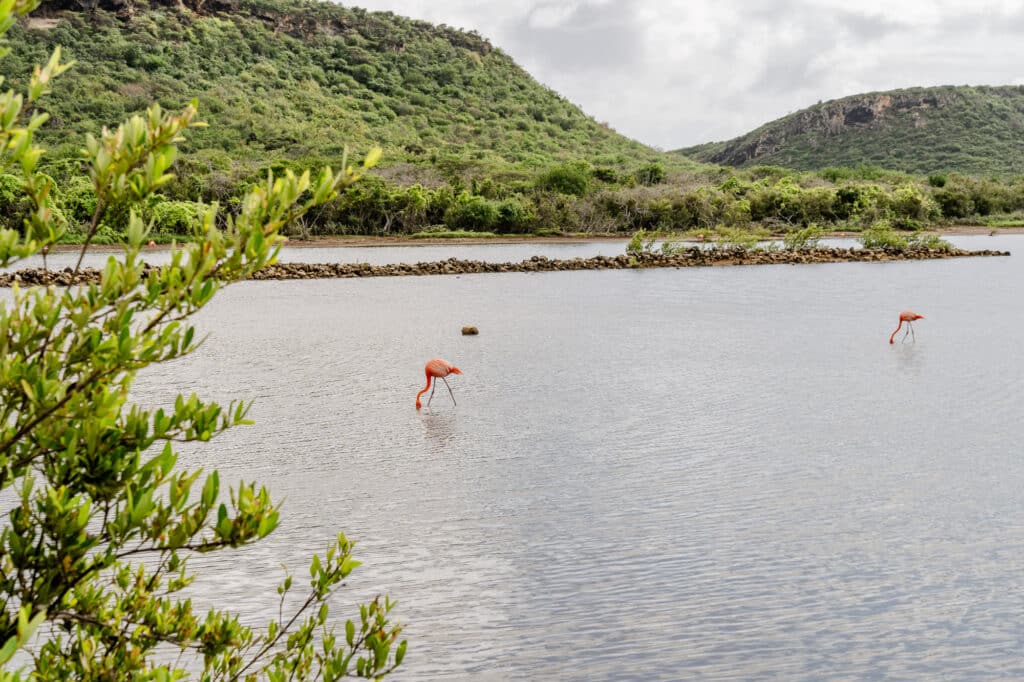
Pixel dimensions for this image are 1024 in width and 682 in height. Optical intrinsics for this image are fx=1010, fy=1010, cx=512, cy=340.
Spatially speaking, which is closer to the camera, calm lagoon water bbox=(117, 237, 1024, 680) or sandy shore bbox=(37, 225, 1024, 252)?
calm lagoon water bbox=(117, 237, 1024, 680)

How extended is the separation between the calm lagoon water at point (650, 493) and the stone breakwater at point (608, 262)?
453 inches

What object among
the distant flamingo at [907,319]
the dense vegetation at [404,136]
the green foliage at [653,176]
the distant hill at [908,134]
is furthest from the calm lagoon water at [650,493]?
the distant hill at [908,134]

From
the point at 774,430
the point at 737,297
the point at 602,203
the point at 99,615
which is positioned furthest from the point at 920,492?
the point at 602,203

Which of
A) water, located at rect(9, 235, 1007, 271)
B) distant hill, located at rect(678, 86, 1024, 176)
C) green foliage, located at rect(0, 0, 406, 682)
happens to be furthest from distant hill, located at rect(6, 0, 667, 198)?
green foliage, located at rect(0, 0, 406, 682)

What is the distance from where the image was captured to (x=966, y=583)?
4.71 metres

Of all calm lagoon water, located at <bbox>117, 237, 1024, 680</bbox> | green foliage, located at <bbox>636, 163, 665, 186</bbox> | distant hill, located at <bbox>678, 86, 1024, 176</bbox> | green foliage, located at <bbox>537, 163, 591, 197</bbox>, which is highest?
distant hill, located at <bbox>678, 86, 1024, 176</bbox>

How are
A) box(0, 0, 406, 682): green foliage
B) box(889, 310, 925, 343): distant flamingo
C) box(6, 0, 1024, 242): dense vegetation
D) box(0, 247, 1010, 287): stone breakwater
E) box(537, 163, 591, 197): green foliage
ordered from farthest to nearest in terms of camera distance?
box(537, 163, 591, 197): green foliage, box(6, 0, 1024, 242): dense vegetation, box(0, 247, 1010, 287): stone breakwater, box(889, 310, 925, 343): distant flamingo, box(0, 0, 406, 682): green foliage

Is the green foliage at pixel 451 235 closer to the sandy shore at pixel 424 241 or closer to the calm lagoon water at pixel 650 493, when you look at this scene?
the sandy shore at pixel 424 241

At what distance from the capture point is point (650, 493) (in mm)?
6199

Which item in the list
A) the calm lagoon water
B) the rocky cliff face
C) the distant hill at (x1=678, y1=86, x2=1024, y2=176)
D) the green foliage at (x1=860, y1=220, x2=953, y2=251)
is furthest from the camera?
the rocky cliff face

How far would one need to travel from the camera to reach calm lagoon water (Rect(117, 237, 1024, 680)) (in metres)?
4.18

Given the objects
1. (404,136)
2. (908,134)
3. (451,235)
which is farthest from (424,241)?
(908,134)

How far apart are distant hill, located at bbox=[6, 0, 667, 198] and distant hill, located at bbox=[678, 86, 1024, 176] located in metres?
18.8

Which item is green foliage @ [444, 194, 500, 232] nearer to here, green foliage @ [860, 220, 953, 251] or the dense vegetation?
the dense vegetation
